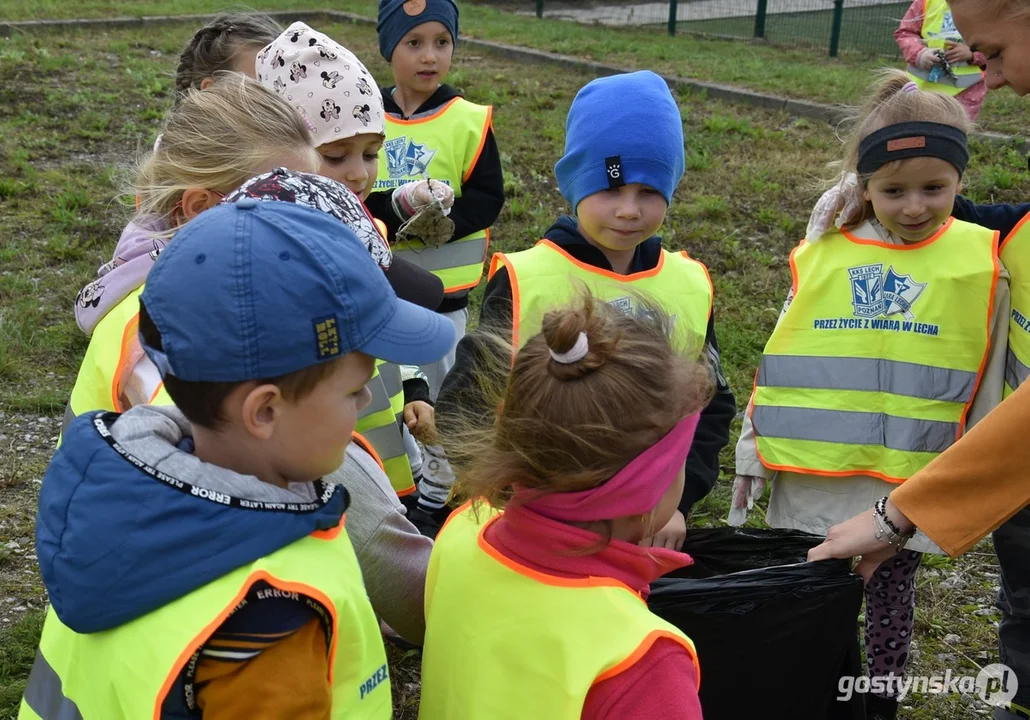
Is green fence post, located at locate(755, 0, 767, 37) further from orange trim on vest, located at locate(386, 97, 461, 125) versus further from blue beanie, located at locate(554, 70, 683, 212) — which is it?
blue beanie, located at locate(554, 70, 683, 212)

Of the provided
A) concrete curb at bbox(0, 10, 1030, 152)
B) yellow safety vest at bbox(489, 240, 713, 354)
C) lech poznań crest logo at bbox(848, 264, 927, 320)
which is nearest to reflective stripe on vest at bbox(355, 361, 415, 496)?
yellow safety vest at bbox(489, 240, 713, 354)

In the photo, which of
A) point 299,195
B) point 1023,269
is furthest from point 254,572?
point 1023,269

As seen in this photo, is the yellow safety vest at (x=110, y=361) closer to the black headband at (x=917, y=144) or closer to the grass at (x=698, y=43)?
the black headband at (x=917, y=144)

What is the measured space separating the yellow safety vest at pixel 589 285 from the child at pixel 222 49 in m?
1.24

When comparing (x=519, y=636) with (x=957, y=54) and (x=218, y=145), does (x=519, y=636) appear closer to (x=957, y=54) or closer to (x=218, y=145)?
(x=218, y=145)

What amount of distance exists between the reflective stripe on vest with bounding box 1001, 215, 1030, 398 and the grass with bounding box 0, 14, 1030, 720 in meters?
1.11

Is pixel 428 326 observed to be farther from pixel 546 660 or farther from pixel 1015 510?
pixel 1015 510

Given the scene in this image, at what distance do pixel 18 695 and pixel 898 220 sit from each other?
9.67ft

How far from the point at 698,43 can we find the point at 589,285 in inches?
447

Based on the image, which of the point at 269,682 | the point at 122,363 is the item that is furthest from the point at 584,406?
the point at 122,363

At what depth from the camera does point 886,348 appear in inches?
112

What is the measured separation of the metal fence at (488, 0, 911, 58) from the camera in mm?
12664

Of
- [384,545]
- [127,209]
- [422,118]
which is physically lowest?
[127,209]

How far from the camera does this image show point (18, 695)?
9.63ft
